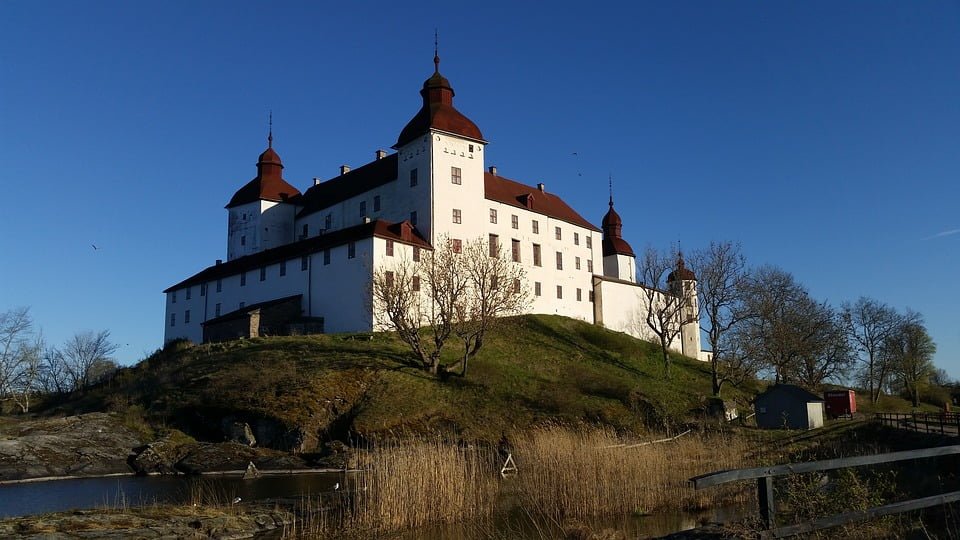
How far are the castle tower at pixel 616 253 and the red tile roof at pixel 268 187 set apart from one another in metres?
30.7

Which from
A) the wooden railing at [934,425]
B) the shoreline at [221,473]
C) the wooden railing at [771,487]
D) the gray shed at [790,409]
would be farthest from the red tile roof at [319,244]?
the wooden railing at [771,487]

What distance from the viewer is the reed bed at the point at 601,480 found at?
59.9 feet

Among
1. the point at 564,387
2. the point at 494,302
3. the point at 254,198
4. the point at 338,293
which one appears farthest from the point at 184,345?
the point at 564,387

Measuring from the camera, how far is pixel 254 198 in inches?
2576

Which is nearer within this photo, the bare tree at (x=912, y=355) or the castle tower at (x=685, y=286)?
the castle tower at (x=685, y=286)

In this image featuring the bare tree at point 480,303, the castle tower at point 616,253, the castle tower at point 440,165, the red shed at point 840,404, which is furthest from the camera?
the castle tower at point 616,253

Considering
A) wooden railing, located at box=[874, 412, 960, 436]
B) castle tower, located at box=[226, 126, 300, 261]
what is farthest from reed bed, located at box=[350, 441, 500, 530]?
castle tower, located at box=[226, 126, 300, 261]

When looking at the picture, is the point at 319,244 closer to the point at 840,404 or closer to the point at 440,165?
the point at 440,165

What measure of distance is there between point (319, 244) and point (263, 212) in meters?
15.0

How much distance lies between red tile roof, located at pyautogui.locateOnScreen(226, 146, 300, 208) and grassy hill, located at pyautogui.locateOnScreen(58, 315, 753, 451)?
20103 millimetres

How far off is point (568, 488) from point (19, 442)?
79.6 feet

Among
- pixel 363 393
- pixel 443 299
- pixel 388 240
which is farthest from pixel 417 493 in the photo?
pixel 388 240

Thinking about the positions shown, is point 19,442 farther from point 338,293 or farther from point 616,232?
point 616,232

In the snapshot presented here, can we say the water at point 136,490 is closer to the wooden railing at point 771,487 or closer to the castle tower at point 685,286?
the wooden railing at point 771,487
